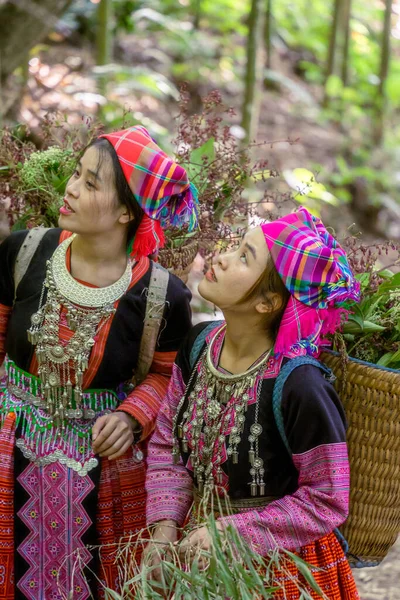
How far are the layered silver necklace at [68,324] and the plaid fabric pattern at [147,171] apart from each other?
0.30 meters

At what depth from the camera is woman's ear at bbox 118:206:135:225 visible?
2474 mm

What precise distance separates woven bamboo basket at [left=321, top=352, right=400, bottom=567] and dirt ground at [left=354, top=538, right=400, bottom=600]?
1.35m

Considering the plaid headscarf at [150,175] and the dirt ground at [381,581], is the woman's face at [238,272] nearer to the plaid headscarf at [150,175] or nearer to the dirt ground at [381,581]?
the plaid headscarf at [150,175]

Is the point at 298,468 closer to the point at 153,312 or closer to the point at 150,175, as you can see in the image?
the point at 153,312

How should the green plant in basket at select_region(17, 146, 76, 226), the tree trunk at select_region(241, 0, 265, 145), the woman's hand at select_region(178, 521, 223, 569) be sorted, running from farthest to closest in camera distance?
the tree trunk at select_region(241, 0, 265, 145), the green plant in basket at select_region(17, 146, 76, 226), the woman's hand at select_region(178, 521, 223, 569)

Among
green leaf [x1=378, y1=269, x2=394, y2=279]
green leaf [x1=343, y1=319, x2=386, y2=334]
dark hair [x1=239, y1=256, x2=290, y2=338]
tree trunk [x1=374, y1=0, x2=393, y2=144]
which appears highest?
dark hair [x1=239, y1=256, x2=290, y2=338]

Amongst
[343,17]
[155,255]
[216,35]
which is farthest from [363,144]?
[155,255]

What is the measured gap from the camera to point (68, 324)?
2.48 meters

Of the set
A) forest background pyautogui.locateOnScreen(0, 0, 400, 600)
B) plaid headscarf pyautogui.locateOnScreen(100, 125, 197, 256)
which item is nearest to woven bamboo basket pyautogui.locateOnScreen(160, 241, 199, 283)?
plaid headscarf pyautogui.locateOnScreen(100, 125, 197, 256)

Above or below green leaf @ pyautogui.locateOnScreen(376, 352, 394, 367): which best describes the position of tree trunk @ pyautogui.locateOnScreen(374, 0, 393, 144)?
below

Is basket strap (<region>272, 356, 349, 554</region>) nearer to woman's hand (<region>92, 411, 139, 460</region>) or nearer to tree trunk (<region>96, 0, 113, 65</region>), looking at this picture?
woman's hand (<region>92, 411, 139, 460</region>)

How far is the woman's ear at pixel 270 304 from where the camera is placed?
7.41 ft

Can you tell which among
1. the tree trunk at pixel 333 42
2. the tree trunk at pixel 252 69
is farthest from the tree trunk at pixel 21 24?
the tree trunk at pixel 333 42

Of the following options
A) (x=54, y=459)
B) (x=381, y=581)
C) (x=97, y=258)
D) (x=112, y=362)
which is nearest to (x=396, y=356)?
(x=112, y=362)
